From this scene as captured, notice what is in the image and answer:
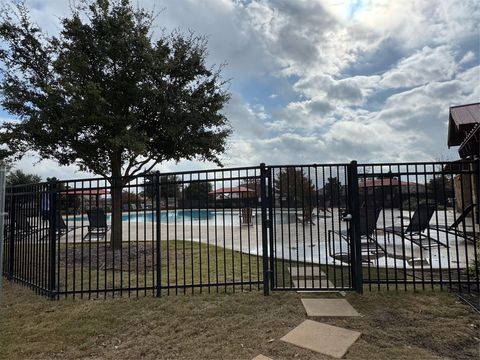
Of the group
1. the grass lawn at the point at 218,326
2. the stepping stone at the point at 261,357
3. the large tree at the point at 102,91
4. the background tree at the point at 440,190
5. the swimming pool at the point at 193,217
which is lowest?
the grass lawn at the point at 218,326

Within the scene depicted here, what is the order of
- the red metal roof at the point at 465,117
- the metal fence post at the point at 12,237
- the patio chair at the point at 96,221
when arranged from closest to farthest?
the metal fence post at the point at 12,237
the patio chair at the point at 96,221
the red metal roof at the point at 465,117

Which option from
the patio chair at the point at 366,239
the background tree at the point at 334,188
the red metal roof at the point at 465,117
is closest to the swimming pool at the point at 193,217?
the background tree at the point at 334,188

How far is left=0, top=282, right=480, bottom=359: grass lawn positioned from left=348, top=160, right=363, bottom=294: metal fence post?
256 millimetres

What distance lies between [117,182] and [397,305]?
5409 millimetres

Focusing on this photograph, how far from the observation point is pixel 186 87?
312 inches

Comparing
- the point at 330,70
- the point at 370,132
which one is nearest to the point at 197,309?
the point at 330,70

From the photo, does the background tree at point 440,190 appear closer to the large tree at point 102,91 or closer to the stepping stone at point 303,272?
the stepping stone at point 303,272

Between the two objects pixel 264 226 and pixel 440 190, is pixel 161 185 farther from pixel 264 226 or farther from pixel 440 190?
pixel 440 190

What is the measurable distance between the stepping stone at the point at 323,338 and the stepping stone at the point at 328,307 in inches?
13.2

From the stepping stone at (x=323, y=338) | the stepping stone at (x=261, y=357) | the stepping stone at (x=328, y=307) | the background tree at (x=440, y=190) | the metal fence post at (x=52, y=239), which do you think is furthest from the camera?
the metal fence post at (x=52, y=239)

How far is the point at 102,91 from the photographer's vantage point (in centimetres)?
679

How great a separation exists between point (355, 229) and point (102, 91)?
19.3 ft

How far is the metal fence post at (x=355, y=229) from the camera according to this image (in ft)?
14.5

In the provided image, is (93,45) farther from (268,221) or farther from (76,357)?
(76,357)
